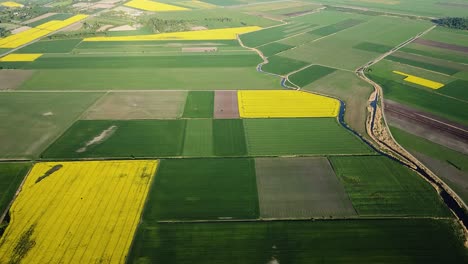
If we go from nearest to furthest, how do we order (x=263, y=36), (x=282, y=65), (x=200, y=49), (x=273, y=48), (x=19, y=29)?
(x=282, y=65) → (x=200, y=49) → (x=273, y=48) → (x=263, y=36) → (x=19, y=29)

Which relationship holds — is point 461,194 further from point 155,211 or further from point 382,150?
point 155,211

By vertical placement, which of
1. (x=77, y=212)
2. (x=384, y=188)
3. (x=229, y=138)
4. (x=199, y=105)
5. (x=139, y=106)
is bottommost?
(x=77, y=212)

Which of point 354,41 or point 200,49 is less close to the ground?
point 354,41

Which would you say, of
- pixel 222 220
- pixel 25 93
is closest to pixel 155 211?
pixel 222 220

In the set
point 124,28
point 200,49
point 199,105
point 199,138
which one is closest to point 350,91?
point 199,105

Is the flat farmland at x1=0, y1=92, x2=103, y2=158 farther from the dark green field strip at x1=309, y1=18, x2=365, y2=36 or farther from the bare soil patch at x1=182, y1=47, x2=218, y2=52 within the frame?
the dark green field strip at x1=309, y1=18, x2=365, y2=36

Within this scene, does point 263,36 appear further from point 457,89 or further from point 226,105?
point 457,89
